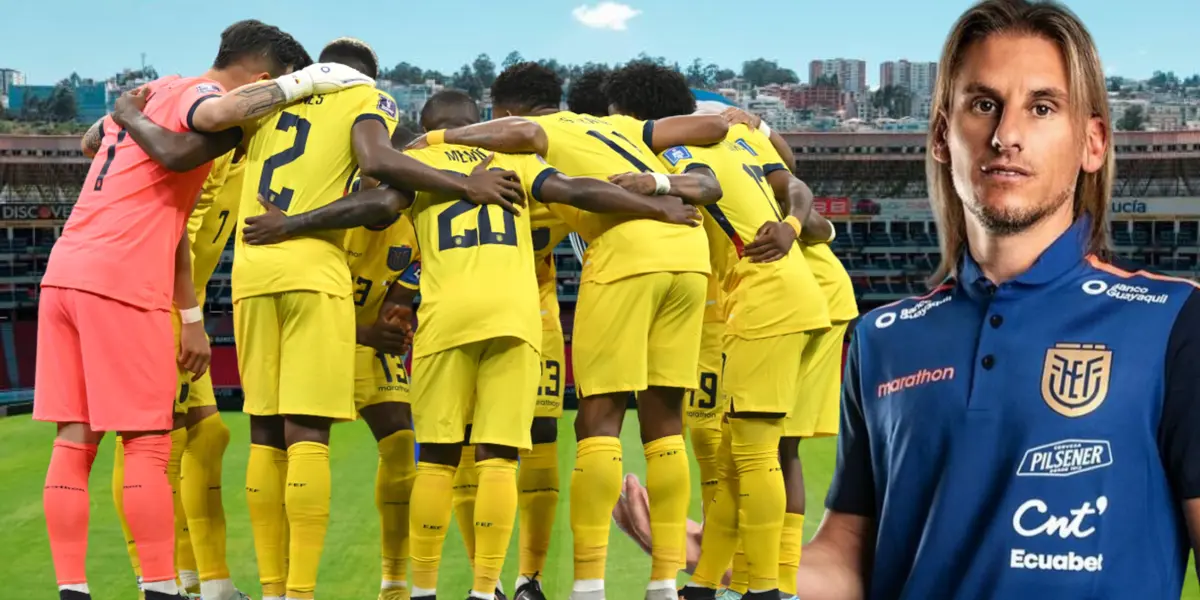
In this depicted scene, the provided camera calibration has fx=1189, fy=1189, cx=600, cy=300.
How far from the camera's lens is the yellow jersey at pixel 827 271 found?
16.6 ft

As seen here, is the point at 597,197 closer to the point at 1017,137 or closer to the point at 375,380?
the point at 375,380

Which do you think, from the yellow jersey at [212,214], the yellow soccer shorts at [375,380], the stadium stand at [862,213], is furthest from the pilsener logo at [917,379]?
the stadium stand at [862,213]

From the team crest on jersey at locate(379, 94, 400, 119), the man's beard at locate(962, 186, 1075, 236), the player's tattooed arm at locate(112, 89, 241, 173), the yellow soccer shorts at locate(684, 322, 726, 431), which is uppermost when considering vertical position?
the team crest on jersey at locate(379, 94, 400, 119)

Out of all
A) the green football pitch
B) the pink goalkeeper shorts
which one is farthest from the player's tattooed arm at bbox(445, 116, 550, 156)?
the green football pitch

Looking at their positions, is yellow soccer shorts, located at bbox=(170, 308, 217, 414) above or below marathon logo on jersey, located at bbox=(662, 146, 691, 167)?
below

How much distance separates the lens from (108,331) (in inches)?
150

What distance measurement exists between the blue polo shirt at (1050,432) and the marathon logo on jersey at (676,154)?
328 centimetres

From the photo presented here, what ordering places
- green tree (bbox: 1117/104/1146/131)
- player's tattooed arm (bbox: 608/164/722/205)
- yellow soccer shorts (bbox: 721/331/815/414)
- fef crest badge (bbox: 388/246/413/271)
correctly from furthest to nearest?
green tree (bbox: 1117/104/1146/131) < fef crest badge (bbox: 388/246/413/271) < yellow soccer shorts (bbox: 721/331/815/414) < player's tattooed arm (bbox: 608/164/722/205)

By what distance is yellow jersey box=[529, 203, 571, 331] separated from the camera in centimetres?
451

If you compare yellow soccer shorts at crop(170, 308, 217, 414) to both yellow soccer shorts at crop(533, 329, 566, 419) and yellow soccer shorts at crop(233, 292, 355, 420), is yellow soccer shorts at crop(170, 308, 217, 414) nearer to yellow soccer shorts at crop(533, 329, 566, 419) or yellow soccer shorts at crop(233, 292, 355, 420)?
yellow soccer shorts at crop(233, 292, 355, 420)

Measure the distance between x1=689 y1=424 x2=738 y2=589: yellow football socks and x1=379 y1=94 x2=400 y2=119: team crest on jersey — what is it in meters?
1.82

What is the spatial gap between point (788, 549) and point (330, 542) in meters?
2.70

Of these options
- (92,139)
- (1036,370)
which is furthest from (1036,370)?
(92,139)

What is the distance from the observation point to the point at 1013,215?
131cm
